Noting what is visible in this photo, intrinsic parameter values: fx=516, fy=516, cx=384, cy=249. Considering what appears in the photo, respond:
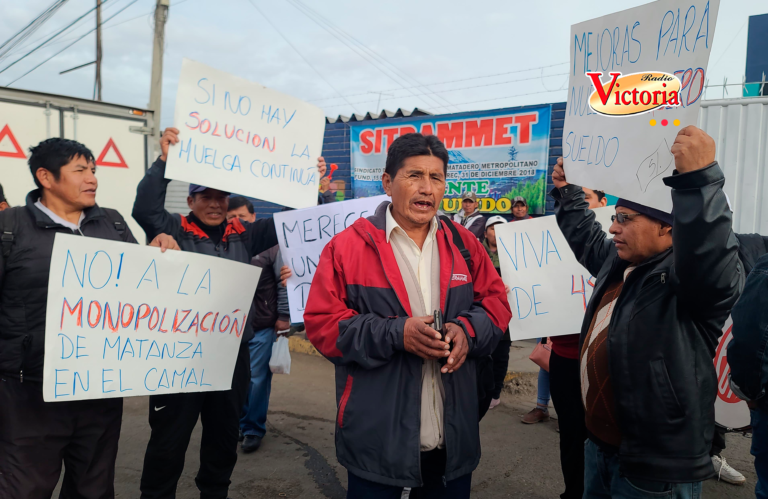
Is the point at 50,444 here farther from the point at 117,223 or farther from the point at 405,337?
the point at 405,337

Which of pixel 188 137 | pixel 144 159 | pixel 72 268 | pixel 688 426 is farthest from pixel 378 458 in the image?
pixel 144 159

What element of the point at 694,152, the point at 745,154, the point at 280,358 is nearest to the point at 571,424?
the point at 694,152

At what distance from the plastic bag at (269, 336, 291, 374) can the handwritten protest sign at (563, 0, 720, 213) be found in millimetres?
3027

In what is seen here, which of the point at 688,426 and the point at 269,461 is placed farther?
the point at 269,461

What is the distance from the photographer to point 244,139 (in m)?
2.90

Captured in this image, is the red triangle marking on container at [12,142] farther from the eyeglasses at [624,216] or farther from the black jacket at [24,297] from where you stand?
the eyeglasses at [624,216]

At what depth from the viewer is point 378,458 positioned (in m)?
1.85

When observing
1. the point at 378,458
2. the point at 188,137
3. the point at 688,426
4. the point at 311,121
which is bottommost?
the point at 378,458

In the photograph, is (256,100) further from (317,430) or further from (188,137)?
(317,430)

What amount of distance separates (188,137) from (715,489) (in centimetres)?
414

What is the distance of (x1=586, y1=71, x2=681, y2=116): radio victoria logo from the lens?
75.0 inches

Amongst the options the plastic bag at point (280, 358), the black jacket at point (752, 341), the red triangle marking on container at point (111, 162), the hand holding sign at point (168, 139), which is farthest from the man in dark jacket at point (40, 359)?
the red triangle marking on container at point (111, 162)

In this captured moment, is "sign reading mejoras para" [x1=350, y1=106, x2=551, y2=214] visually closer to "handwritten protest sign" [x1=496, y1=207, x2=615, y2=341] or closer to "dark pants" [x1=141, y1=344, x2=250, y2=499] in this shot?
"handwritten protest sign" [x1=496, y1=207, x2=615, y2=341]

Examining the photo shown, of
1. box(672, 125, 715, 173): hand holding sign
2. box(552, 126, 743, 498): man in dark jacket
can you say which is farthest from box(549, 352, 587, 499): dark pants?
box(672, 125, 715, 173): hand holding sign
